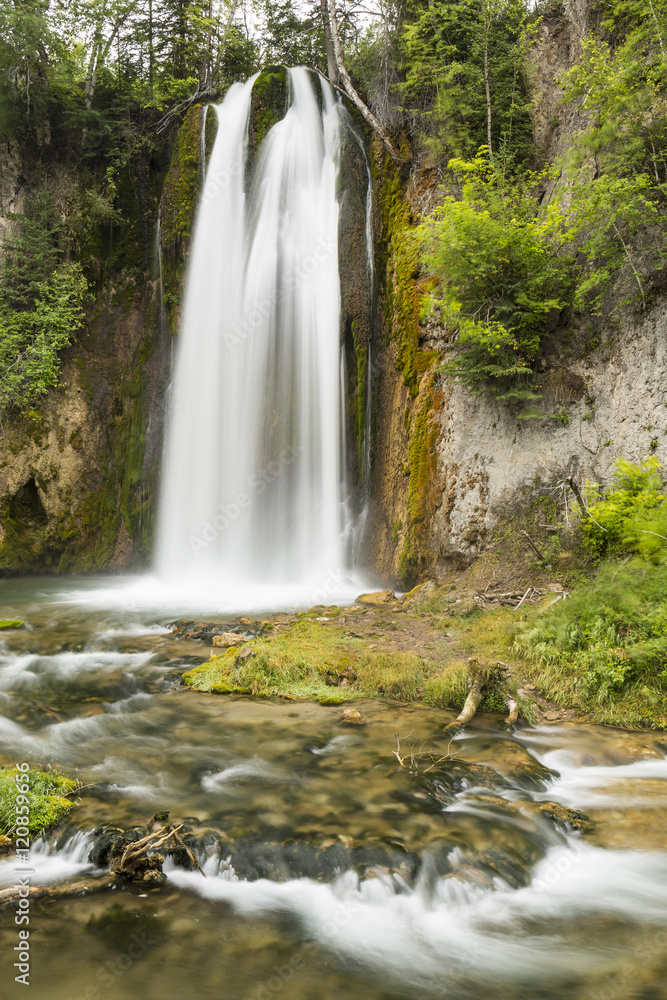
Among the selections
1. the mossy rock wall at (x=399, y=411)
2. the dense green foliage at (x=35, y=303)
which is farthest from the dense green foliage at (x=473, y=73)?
the dense green foliage at (x=35, y=303)

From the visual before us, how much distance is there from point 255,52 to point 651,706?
23594 mm

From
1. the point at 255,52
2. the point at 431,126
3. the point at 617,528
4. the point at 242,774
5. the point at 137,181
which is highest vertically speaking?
the point at 255,52

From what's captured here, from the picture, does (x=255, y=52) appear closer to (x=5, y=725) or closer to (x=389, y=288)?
(x=389, y=288)

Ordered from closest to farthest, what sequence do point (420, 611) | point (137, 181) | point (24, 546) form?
point (420, 611) < point (24, 546) < point (137, 181)

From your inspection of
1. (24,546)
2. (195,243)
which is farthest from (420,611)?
(195,243)

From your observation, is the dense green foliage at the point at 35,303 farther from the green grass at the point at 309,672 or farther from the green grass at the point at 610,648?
the green grass at the point at 610,648

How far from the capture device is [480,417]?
9.80 metres

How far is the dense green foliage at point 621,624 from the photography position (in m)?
5.43

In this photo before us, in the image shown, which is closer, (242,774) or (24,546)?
(242,774)

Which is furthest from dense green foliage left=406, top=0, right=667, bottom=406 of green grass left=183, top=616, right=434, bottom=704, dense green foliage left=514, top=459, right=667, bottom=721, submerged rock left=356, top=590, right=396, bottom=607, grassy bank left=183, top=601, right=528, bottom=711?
green grass left=183, top=616, right=434, bottom=704

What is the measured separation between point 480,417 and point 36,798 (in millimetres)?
8202

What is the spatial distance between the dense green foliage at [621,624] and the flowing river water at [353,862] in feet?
1.53

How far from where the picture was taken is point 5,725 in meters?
5.48

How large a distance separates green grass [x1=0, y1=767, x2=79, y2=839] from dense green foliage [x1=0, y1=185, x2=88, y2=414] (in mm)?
12877
